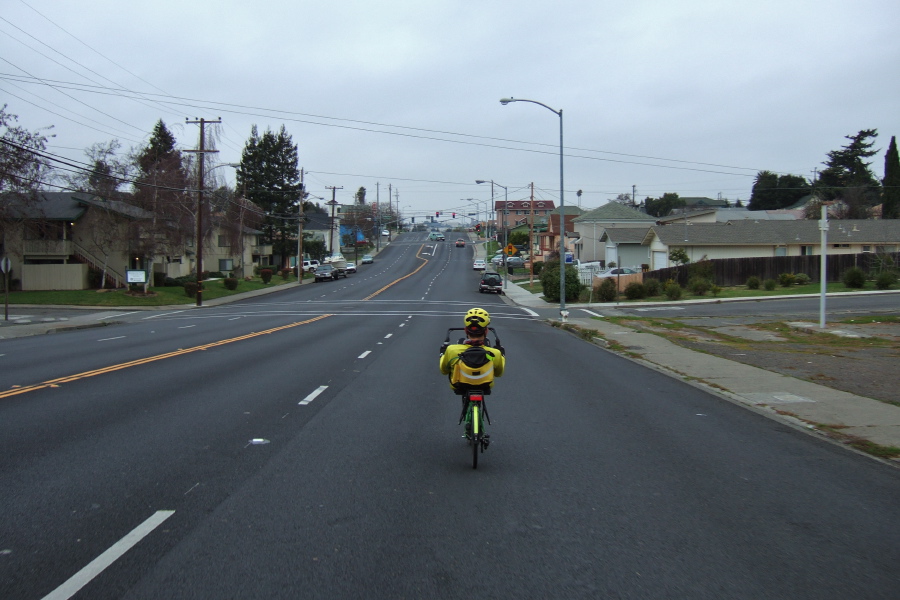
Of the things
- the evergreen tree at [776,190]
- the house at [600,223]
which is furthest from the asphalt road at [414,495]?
the evergreen tree at [776,190]

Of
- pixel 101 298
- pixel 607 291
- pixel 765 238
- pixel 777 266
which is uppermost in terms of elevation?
pixel 765 238

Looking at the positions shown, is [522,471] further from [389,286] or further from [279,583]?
[389,286]

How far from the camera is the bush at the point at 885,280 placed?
4297cm

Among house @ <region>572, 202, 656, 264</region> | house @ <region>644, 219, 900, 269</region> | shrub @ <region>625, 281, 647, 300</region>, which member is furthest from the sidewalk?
house @ <region>572, 202, 656, 264</region>

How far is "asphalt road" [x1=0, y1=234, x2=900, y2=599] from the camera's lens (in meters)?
4.62

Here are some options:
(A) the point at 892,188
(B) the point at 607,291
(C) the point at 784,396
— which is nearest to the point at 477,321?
(C) the point at 784,396

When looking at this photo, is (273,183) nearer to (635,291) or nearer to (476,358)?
(635,291)

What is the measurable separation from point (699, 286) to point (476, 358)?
132 feet

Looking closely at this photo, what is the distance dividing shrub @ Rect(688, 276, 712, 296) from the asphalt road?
3350 centimetres

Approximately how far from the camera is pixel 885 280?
42.9 meters

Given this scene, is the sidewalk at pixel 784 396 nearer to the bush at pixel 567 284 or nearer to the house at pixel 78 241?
the bush at pixel 567 284

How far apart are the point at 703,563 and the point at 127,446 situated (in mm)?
5882

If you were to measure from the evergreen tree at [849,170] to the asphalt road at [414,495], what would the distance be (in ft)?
307

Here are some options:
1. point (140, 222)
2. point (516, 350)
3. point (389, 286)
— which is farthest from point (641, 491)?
point (389, 286)
